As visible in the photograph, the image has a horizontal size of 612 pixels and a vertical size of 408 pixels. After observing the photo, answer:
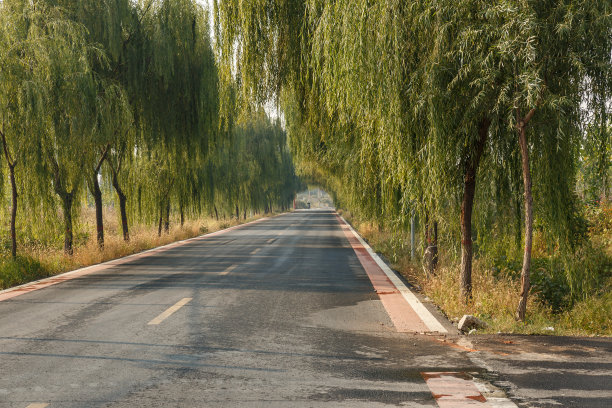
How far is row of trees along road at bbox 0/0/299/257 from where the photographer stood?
12.8 m

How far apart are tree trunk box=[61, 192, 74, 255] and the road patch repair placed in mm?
8536

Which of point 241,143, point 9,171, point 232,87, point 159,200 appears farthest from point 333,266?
point 241,143

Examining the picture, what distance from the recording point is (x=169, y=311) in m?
8.36

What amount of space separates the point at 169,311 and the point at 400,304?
369 cm

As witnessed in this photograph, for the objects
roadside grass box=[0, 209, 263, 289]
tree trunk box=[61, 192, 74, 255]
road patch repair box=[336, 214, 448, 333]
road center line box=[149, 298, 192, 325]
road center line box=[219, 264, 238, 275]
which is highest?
tree trunk box=[61, 192, 74, 255]

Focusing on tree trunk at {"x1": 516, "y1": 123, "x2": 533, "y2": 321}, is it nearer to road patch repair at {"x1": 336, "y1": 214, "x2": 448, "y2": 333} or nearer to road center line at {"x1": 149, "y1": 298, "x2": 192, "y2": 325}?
road patch repair at {"x1": 336, "y1": 214, "x2": 448, "y2": 333}

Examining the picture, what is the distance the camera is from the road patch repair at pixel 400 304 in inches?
288

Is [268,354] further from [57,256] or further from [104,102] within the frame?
[104,102]

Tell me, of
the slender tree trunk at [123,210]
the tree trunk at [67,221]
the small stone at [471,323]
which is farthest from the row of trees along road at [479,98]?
the slender tree trunk at [123,210]

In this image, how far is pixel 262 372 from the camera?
529 cm

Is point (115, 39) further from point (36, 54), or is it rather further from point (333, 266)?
point (333, 266)

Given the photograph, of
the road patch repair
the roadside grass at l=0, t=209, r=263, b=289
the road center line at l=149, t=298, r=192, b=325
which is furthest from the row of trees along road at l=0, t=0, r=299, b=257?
the road patch repair

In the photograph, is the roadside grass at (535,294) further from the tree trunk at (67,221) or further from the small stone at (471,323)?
the tree trunk at (67,221)

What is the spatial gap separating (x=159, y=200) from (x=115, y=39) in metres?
9.96
